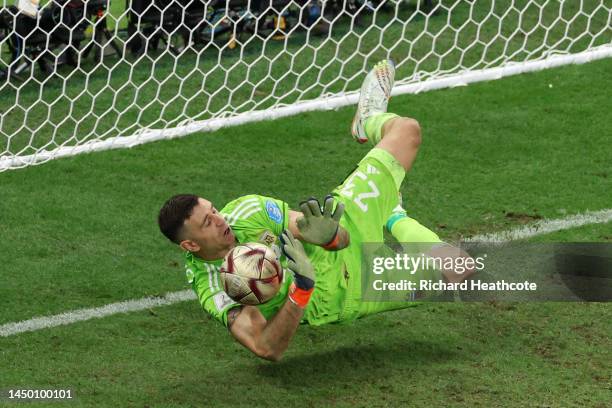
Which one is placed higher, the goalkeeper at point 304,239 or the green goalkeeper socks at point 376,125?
the green goalkeeper socks at point 376,125

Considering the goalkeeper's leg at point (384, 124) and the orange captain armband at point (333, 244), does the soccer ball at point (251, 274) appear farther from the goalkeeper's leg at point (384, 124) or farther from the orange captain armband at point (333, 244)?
the goalkeeper's leg at point (384, 124)

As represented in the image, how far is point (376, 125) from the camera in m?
6.69

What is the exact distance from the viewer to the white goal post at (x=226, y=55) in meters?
9.56

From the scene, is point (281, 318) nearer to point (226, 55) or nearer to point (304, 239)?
point (304, 239)

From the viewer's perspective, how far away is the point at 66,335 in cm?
642

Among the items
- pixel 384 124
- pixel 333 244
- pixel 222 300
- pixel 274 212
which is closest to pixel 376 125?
pixel 384 124

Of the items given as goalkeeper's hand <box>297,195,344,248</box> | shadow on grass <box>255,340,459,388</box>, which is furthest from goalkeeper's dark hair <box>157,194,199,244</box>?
shadow on grass <box>255,340,459,388</box>

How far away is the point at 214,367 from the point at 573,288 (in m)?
2.07

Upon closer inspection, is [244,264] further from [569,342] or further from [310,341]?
[569,342]

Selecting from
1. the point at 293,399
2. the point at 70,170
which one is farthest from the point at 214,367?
the point at 70,170

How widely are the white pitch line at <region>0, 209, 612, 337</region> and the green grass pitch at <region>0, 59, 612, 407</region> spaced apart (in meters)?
0.08

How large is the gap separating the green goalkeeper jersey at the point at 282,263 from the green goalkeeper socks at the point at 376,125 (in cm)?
90

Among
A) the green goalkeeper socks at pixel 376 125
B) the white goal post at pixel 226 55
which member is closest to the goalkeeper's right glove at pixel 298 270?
the green goalkeeper socks at pixel 376 125

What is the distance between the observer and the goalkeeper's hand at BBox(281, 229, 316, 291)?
538 centimetres
